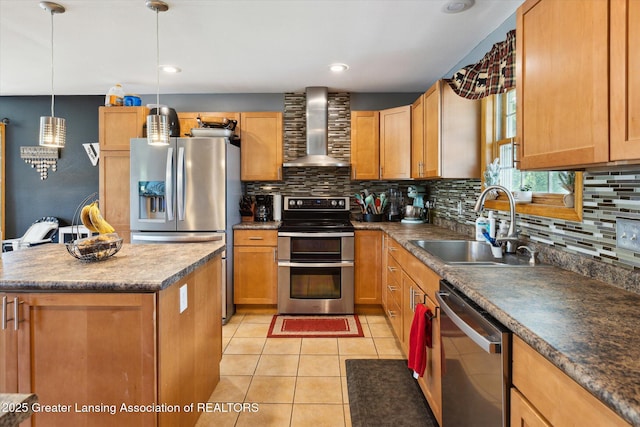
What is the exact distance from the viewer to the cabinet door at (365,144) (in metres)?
3.92

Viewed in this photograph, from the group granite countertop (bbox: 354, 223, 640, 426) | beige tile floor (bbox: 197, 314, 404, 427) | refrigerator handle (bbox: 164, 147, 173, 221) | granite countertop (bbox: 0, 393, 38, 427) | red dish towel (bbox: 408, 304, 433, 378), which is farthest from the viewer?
refrigerator handle (bbox: 164, 147, 173, 221)

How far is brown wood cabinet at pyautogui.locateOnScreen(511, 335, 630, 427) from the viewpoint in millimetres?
750

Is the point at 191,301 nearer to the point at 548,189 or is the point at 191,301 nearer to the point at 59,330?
the point at 59,330

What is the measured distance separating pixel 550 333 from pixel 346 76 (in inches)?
124

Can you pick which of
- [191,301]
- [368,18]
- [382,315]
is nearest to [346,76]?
[368,18]

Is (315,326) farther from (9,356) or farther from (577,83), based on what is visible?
(577,83)

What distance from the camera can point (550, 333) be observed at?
37.2 inches

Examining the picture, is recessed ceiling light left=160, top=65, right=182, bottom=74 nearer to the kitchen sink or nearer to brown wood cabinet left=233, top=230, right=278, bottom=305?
brown wood cabinet left=233, top=230, right=278, bottom=305

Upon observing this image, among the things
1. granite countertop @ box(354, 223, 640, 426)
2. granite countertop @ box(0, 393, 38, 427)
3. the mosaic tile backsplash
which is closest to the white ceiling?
the mosaic tile backsplash

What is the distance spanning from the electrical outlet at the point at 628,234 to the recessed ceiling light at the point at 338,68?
8.18 ft

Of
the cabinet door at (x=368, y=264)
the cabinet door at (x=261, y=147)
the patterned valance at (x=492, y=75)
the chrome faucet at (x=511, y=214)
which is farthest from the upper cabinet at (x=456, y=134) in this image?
the cabinet door at (x=261, y=147)

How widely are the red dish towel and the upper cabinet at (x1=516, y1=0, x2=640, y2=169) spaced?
897 mm

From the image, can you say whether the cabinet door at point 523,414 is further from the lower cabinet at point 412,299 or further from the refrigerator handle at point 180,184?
the refrigerator handle at point 180,184

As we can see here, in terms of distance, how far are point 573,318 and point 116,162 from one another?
3.92 m
